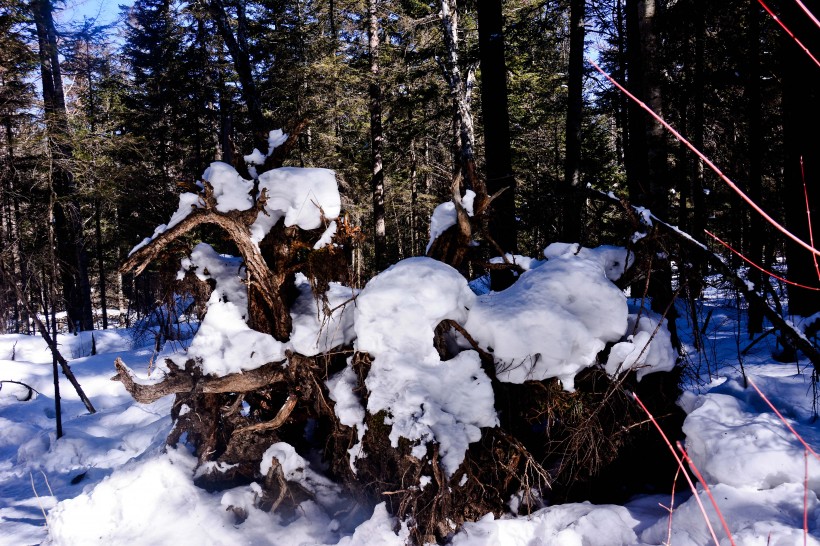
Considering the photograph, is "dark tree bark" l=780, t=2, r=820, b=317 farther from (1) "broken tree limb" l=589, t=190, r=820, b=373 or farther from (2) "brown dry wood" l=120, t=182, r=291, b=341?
(2) "brown dry wood" l=120, t=182, r=291, b=341

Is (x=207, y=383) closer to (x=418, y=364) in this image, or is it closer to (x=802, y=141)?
(x=418, y=364)

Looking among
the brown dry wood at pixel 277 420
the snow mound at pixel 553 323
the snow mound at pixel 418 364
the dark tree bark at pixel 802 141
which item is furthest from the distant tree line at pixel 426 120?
the brown dry wood at pixel 277 420

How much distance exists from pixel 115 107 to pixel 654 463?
2646 cm

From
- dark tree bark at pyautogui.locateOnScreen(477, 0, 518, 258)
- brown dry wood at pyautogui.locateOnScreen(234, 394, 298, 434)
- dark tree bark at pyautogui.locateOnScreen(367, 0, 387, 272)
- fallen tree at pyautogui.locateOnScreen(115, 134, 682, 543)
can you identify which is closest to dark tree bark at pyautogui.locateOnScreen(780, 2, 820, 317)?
fallen tree at pyautogui.locateOnScreen(115, 134, 682, 543)

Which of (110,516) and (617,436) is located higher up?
(617,436)

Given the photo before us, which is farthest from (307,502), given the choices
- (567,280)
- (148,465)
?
(567,280)

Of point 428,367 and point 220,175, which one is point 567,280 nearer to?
point 428,367

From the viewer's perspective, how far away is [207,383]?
13.4 ft

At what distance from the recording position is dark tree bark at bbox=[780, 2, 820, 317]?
4.83 metres

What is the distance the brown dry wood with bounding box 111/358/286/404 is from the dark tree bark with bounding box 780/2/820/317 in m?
5.41

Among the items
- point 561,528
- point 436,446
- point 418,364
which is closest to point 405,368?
point 418,364

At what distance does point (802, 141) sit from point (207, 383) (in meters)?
6.59

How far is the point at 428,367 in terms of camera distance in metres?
3.77

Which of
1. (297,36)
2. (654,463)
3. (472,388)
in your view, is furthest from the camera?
(297,36)
